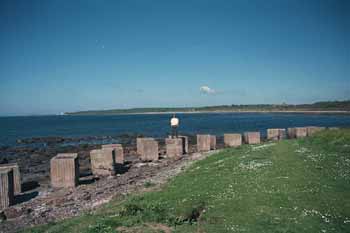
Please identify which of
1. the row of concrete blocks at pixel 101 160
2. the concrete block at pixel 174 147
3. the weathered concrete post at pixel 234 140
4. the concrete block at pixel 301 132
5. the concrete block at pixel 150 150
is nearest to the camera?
the row of concrete blocks at pixel 101 160

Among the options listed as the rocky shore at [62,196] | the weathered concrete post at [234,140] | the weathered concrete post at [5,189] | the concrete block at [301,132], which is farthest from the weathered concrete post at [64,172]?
the concrete block at [301,132]

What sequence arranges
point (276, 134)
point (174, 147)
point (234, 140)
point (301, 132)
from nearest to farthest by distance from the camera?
1. point (174, 147)
2. point (234, 140)
3. point (301, 132)
4. point (276, 134)

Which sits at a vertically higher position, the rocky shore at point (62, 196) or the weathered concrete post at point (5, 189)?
the weathered concrete post at point (5, 189)

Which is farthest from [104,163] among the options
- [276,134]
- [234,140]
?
[276,134]

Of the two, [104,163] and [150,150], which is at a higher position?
[150,150]

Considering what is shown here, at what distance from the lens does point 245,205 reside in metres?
9.65

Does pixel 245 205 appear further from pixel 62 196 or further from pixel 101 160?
pixel 101 160

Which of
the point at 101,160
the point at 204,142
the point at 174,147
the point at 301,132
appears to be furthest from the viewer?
the point at 301,132

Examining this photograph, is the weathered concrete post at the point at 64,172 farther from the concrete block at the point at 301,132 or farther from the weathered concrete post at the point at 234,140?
the concrete block at the point at 301,132

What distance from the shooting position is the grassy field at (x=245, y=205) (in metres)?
8.30

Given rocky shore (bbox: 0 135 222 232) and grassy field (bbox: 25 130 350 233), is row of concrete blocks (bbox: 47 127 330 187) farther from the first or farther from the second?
grassy field (bbox: 25 130 350 233)

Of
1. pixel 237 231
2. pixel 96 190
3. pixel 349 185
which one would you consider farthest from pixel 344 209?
pixel 96 190

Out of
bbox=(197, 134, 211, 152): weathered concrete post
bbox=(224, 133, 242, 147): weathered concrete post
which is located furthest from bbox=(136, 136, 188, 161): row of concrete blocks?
bbox=(224, 133, 242, 147): weathered concrete post

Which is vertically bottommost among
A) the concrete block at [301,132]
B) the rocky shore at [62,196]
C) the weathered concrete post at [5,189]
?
the rocky shore at [62,196]
